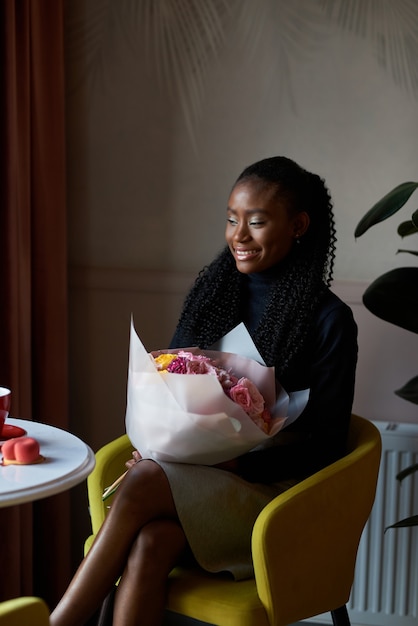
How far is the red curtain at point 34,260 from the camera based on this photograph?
2465 millimetres

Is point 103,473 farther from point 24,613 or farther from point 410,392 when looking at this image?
point 24,613

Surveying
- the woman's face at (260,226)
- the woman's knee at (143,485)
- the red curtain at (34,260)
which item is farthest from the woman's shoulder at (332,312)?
the red curtain at (34,260)

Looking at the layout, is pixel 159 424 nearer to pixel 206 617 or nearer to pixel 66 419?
pixel 206 617

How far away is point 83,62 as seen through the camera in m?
2.81

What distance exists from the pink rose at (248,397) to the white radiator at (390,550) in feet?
2.55

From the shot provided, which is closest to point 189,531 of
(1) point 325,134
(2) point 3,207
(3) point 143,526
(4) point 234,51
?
(3) point 143,526

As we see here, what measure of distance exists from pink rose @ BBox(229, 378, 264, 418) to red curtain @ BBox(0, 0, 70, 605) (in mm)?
871

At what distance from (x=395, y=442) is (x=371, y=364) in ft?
0.84

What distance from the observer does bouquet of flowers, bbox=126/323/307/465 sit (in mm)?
1815

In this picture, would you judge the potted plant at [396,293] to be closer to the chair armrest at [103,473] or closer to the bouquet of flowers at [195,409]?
the bouquet of flowers at [195,409]

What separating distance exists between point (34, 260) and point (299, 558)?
1290 millimetres

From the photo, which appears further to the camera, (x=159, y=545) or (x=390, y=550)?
(x=390, y=550)

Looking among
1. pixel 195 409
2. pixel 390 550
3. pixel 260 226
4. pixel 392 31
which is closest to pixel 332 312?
pixel 260 226

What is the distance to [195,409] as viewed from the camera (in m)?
1.82
